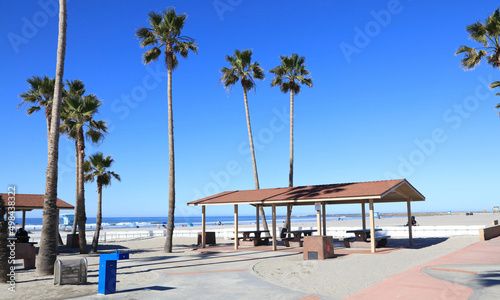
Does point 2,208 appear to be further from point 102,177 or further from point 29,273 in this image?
point 102,177

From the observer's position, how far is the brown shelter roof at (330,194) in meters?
18.0

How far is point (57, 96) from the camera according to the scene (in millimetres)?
14305

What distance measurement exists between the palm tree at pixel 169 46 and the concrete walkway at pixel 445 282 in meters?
13.6

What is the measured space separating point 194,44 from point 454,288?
62.2 feet

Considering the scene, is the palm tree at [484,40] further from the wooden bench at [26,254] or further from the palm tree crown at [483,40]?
the wooden bench at [26,254]

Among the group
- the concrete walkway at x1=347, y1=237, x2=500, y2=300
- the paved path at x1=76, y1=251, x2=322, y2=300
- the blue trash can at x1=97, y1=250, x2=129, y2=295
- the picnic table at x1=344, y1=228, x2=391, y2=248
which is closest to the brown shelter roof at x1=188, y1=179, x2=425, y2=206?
the picnic table at x1=344, y1=228, x2=391, y2=248

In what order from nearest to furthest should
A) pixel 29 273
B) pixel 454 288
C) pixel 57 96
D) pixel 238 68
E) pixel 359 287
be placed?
pixel 454 288
pixel 359 287
pixel 29 273
pixel 57 96
pixel 238 68

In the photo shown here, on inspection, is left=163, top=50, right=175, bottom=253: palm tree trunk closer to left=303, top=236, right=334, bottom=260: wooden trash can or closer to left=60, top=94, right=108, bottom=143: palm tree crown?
left=60, top=94, right=108, bottom=143: palm tree crown

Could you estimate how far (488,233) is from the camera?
23453 millimetres

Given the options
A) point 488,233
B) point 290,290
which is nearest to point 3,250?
point 290,290

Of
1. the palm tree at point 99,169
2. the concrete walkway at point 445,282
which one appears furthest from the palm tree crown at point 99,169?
the concrete walkway at point 445,282

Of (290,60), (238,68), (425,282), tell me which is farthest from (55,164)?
(290,60)

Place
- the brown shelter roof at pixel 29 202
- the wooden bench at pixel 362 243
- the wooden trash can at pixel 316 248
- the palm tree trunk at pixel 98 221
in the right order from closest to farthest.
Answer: the wooden trash can at pixel 316 248 → the wooden bench at pixel 362 243 → the brown shelter roof at pixel 29 202 → the palm tree trunk at pixel 98 221

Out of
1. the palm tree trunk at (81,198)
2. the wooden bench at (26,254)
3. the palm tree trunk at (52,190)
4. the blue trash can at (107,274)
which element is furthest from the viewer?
the palm tree trunk at (81,198)
